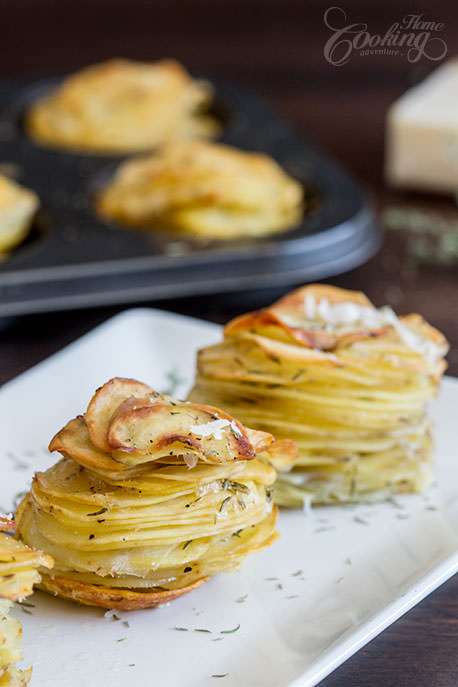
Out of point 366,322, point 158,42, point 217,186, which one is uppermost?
point 366,322

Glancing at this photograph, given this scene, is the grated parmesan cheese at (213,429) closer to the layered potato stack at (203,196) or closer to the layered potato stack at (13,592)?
the layered potato stack at (13,592)

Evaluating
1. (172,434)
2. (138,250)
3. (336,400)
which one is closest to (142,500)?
(172,434)

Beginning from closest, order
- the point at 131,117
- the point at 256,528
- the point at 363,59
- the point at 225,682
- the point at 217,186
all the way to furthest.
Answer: the point at 225,682, the point at 256,528, the point at 217,186, the point at 131,117, the point at 363,59

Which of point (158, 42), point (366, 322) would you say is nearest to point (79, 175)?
point (366, 322)

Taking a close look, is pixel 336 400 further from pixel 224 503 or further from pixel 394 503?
pixel 224 503

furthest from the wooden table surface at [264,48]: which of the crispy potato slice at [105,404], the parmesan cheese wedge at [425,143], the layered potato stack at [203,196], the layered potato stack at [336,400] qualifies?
the crispy potato slice at [105,404]

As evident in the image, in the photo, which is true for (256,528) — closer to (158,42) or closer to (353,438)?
(353,438)

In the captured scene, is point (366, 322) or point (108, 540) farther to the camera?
point (366, 322)

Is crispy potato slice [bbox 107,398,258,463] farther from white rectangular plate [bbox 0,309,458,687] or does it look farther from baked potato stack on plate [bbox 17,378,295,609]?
white rectangular plate [bbox 0,309,458,687]

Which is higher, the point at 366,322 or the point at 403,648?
the point at 366,322
